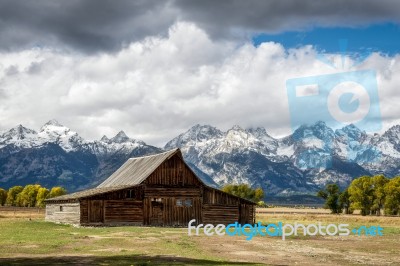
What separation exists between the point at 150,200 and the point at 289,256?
34450mm

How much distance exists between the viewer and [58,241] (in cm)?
3822

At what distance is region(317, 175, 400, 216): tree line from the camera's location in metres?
118

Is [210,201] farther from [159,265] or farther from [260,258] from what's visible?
[159,265]

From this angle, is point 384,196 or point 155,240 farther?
point 384,196

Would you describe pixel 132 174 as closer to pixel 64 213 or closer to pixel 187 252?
pixel 64 213

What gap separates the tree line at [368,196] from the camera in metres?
118

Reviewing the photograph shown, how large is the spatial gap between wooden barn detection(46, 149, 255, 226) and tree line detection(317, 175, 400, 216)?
60.8m

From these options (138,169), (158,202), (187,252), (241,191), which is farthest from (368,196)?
(187,252)

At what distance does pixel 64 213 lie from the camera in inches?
2608

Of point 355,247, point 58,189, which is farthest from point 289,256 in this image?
point 58,189

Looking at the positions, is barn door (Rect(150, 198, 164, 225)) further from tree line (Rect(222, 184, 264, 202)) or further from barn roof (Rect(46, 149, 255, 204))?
tree line (Rect(222, 184, 264, 202))

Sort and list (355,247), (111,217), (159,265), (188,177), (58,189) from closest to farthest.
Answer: (159,265) < (355,247) < (111,217) < (188,177) < (58,189)

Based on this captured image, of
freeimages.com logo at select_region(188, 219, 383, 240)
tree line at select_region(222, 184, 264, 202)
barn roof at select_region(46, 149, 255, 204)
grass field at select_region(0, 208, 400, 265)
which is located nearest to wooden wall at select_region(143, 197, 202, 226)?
freeimages.com logo at select_region(188, 219, 383, 240)

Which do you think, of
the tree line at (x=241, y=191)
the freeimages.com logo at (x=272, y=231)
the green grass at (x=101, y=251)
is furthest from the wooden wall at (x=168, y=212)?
the tree line at (x=241, y=191)
